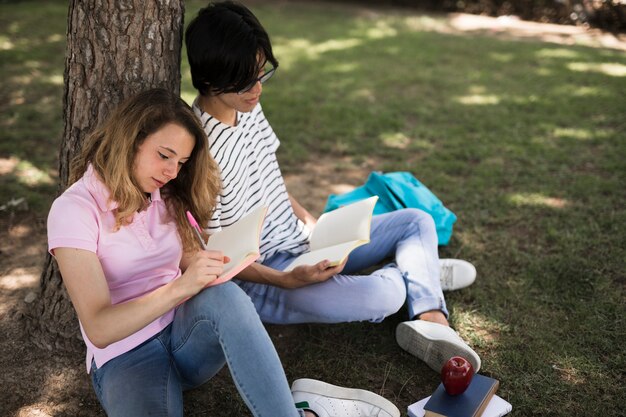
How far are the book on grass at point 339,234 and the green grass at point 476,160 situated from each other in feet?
1.64

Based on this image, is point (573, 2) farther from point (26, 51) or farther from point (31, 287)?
point (31, 287)

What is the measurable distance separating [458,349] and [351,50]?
5.77m

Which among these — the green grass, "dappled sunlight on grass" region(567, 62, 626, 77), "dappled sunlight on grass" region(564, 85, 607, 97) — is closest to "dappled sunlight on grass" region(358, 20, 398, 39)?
the green grass

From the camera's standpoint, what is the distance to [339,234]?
8.73 ft

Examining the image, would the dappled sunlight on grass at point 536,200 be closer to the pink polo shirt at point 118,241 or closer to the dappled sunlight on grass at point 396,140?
the dappled sunlight on grass at point 396,140

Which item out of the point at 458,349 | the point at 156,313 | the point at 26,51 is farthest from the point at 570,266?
the point at 26,51

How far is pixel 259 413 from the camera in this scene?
78.7 inches

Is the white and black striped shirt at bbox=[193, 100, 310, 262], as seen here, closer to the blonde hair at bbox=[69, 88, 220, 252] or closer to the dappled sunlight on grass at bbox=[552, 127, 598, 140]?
the blonde hair at bbox=[69, 88, 220, 252]

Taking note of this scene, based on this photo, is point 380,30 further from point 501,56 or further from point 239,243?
point 239,243

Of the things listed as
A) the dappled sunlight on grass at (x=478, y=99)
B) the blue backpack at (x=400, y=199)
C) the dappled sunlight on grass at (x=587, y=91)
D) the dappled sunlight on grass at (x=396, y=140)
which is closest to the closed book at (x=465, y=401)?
the blue backpack at (x=400, y=199)

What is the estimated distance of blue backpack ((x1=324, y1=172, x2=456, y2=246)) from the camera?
3506 mm

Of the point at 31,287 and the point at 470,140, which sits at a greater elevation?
the point at 470,140

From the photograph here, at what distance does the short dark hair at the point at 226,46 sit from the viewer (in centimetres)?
236

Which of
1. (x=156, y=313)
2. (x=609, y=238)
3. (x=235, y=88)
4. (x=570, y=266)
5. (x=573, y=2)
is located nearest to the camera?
(x=156, y=313)
